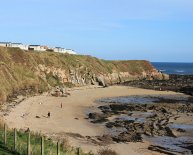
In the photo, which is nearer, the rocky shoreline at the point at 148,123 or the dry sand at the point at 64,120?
the dry sand at the point at 64,120

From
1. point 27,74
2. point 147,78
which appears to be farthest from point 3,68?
point 147,78

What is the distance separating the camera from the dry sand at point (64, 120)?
34.8 m

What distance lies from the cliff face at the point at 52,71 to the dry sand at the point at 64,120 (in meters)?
5.79

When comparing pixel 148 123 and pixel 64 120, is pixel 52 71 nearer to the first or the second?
pixel 64 120

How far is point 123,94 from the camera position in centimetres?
8856

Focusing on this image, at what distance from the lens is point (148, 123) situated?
156 ft

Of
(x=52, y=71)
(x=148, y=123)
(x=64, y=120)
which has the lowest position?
(x=148, y=123)

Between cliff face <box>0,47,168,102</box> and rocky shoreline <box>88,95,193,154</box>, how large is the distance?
17007 mm

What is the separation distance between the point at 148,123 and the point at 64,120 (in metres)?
10.1

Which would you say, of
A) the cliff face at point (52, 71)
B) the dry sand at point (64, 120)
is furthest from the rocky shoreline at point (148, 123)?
the cliff face at point (52, 71)

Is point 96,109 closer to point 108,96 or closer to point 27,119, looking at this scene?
point 27,119

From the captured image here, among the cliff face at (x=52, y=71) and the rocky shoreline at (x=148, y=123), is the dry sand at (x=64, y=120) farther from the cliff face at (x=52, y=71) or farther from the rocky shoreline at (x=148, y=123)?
the cliff face at (x=52, y=71)

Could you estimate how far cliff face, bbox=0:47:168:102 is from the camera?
74.4 metres

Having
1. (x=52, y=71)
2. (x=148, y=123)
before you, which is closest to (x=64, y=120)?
(x=148, y=123)
